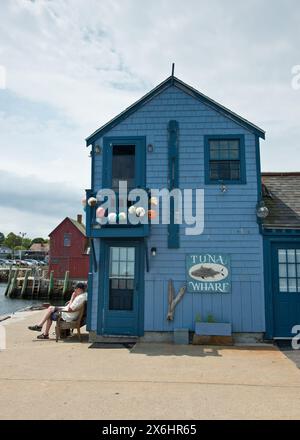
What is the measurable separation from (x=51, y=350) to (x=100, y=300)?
5.67 feet

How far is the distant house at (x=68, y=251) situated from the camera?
4591 cm

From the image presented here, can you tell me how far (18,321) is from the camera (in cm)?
1162

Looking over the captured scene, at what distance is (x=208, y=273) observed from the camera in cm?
890

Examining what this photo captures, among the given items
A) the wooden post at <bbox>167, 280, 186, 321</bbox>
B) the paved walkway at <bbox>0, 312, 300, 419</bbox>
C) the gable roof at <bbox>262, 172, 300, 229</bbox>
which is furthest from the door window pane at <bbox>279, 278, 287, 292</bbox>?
the wooden post at <bbox>167, 280, 186, 321</bbox>

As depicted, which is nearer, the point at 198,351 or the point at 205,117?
the point at 198,351

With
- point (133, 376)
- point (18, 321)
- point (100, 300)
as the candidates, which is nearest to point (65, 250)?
point (18, 321)

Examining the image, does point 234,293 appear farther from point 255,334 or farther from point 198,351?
point 198,351

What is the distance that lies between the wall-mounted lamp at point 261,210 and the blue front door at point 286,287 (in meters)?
0.78

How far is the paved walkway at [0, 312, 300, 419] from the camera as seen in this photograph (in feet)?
14.6

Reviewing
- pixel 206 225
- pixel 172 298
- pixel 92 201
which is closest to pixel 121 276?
pixel 172 298

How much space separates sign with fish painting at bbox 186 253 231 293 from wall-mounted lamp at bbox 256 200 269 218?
127cm

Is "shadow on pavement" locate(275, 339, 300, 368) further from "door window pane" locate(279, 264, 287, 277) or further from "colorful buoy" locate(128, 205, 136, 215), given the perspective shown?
"colorful buoy" locate(128, 205, 136, 215)

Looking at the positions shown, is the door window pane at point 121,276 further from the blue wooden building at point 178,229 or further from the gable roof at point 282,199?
the gable roof at point 282,199

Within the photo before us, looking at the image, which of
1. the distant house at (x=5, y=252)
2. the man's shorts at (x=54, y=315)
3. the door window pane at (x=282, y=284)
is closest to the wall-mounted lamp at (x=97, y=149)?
the man's shorts at (x=54, y=315)
